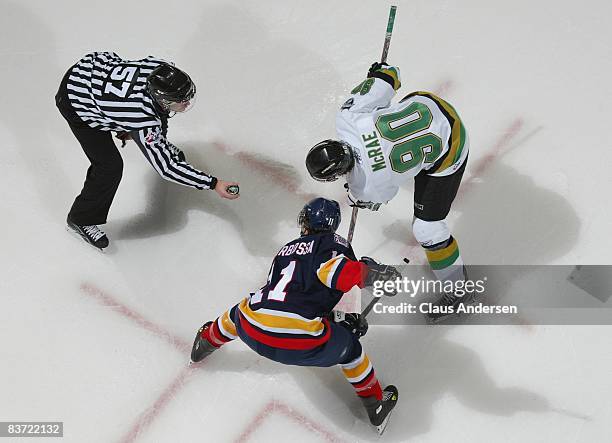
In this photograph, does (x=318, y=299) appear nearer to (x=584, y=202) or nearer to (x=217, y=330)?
(x=217, y=330)

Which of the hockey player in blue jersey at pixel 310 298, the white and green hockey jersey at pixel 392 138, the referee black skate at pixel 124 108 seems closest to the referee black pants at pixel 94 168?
the referee black skate at pixel 124 108

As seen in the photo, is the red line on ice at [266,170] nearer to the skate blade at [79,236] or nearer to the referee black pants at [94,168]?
the referee black pants at [94,168]

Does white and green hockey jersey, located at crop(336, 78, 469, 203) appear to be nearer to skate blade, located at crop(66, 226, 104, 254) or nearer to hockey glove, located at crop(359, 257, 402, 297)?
hockey glove, located at crop(359, 257, 402, 297)

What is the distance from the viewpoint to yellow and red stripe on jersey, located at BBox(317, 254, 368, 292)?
261 centimetres

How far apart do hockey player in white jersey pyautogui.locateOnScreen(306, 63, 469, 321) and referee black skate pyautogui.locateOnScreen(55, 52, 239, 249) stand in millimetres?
700

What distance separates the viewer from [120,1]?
4.49 meters

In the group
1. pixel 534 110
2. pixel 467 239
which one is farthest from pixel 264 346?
pixel 534 110

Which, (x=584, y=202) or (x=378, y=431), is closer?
(x=378, y=431)

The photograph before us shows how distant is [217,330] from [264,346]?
0.40 meters

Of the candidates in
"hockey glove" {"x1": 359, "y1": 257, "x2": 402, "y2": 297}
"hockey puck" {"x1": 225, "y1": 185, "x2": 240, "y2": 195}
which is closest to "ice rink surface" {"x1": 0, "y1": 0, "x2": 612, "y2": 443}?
"hockey puck" {"x1": 225, "y1": 185, "x2": 240, "y2": 195}

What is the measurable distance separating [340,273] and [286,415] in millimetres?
923

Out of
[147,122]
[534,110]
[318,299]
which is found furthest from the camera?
[534,110]

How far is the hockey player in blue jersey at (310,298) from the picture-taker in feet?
8.79

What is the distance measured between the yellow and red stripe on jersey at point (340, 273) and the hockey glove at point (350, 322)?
1.37ft
